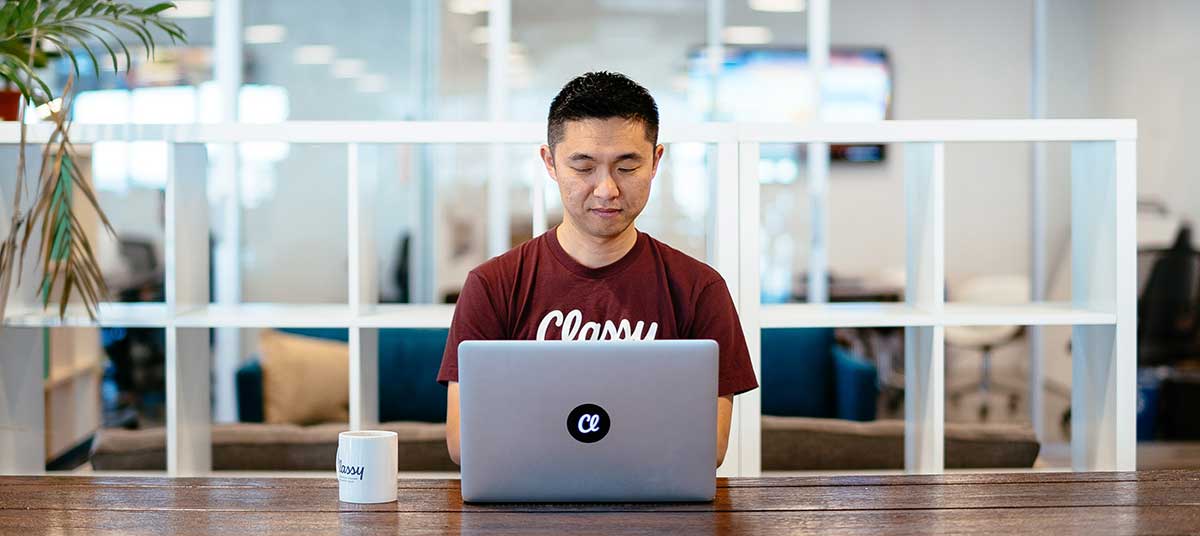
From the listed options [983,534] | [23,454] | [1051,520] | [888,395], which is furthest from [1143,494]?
[888,395]

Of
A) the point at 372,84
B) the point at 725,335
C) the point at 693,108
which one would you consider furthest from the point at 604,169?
the point at 372,84

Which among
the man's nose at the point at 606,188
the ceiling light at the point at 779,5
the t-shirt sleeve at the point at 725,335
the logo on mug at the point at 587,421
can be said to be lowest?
the logo on mug at the point at 587,421

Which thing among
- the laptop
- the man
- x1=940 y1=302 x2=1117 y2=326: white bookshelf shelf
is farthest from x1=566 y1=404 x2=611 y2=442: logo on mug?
x1=940 y1=302 x2=1117 y2=326: white bookshelf shelf

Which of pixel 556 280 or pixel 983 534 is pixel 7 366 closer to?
pixel 556 280

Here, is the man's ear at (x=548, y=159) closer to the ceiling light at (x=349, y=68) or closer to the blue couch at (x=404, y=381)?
the blue couch at (x=404, y=381)

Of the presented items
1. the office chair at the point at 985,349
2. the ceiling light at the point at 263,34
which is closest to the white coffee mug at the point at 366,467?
the ceiling light at the point at 263,34

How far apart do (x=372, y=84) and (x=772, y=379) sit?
2.17 metres

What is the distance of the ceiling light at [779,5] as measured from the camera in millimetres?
5102

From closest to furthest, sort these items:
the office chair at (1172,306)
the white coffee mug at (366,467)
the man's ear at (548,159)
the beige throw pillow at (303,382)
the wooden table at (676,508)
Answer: the wooden table at (676,508) → the white coffee mug at (366,467) → the man's ear at (548,159) → the beige throw pillow at (303,382) → the office chair at (1172,306)

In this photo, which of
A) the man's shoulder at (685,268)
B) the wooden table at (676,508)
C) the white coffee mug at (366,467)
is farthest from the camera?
the man's shoulder at (685,268)

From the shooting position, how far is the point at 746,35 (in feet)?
16.9

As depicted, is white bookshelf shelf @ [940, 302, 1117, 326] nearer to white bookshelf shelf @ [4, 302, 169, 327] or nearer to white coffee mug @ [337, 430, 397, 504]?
white coffee mug @ [337, 430, 397, 504]

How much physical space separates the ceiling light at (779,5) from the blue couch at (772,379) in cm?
140

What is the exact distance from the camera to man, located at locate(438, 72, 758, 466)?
6.90 ft
